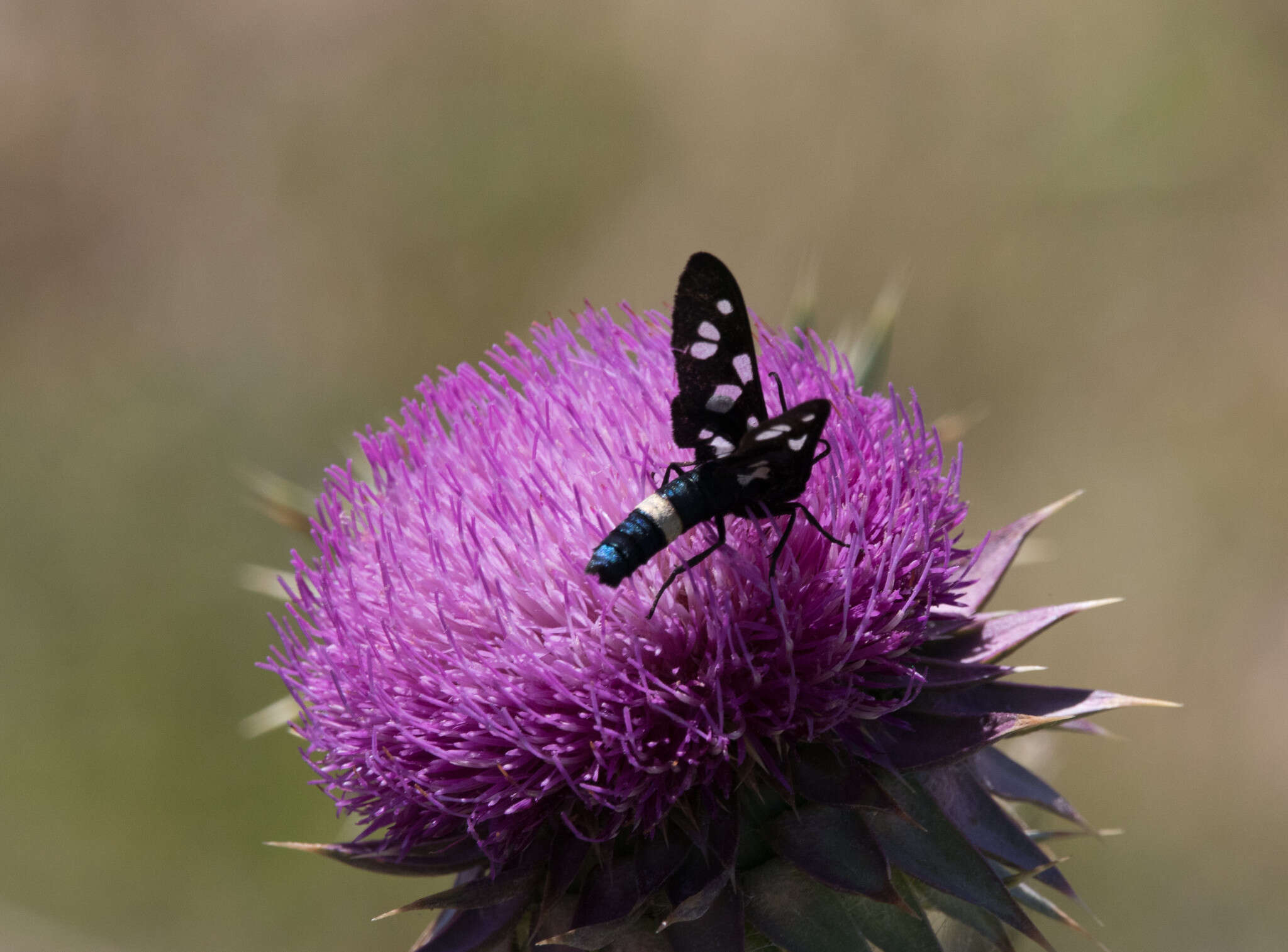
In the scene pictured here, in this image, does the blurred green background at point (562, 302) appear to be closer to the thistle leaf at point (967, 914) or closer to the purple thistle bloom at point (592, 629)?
the thistle leaf at point (967, 914)

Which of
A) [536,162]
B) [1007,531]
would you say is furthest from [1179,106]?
[1007,531]

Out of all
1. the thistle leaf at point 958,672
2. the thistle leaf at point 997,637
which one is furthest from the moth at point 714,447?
the thistle leaf at point 997,637

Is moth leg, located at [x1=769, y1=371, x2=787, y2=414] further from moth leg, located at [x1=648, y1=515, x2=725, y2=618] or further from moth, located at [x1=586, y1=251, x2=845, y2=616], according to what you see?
moth leg, located at [x1=648, y1=515, x2=725, y2=618]

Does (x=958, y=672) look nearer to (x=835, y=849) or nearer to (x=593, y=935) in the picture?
(x=835, y=849)

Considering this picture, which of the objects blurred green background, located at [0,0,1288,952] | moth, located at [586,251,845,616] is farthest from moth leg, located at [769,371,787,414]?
blurred green background, located at [0,0,1288,952]

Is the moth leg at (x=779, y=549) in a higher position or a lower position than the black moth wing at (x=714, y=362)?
lower

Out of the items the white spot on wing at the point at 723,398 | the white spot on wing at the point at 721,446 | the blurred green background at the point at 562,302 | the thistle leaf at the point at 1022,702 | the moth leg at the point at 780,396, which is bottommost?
the thistle leaf at the point at 1022,702

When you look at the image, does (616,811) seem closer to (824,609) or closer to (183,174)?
(824,609)
